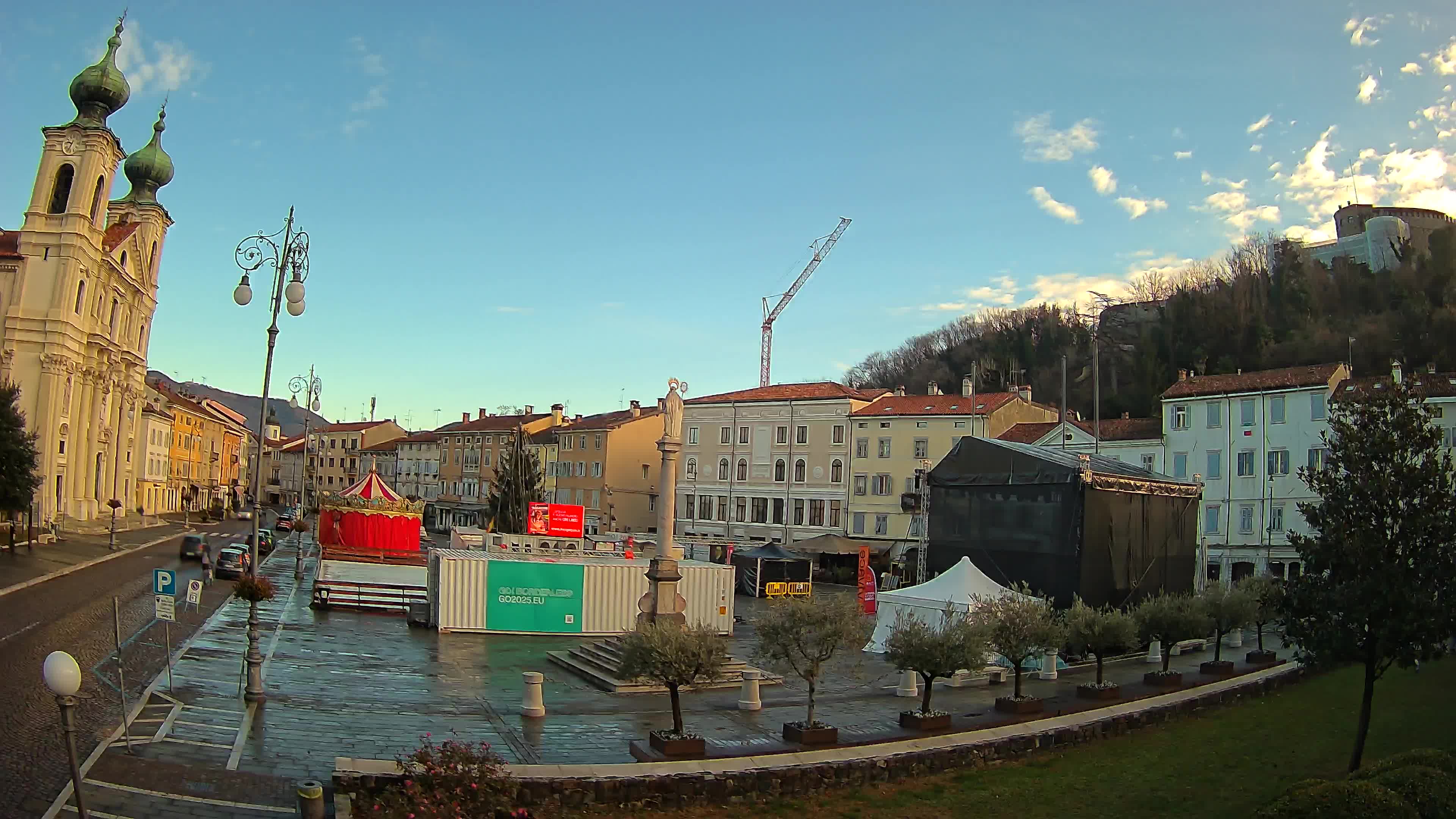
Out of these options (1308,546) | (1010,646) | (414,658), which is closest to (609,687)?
(414,658)

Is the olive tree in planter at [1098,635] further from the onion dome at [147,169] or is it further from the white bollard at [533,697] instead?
the onion dome at [147,169]

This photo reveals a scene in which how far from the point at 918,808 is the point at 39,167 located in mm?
64546

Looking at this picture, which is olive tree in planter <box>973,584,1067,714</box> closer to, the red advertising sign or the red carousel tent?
the red advertising sign

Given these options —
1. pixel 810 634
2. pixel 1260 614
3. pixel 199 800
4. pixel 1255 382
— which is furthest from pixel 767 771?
pixel 1255 382

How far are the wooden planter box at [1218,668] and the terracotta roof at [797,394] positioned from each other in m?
39.0

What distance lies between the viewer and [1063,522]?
2961 centimetres

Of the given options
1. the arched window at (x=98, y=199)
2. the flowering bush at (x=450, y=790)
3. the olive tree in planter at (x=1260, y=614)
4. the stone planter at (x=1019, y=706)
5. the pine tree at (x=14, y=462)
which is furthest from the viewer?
the arched window at (x=98, y=199)

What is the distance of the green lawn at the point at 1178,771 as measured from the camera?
1246 centimetres

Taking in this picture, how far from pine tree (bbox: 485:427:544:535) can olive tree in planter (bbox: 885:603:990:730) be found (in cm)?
4801

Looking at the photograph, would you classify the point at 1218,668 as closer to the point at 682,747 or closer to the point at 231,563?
the point at 682,747

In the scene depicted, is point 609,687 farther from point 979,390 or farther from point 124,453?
point 979,390

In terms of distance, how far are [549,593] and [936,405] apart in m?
36.7

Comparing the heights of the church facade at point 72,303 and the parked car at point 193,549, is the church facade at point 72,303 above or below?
above

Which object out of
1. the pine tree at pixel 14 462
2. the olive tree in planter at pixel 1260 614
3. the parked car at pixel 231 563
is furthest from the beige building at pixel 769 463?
the olive tree in planter at pixel 1260 614
